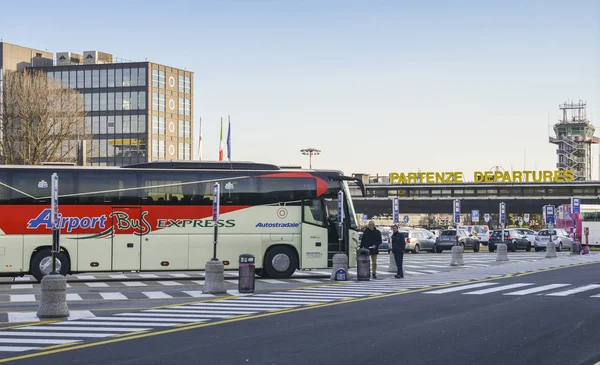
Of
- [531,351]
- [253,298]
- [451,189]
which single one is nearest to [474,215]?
[451,189]

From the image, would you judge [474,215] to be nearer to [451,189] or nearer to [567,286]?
[451,189]

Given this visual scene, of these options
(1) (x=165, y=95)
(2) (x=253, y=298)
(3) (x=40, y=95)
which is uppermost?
(1) (x=165, y=95)

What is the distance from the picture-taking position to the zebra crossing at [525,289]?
23.2m

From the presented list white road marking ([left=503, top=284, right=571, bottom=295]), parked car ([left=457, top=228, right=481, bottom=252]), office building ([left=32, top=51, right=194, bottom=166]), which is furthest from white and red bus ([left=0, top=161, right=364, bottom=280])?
office building ([left=32, top=51, right=194, bottom=166])

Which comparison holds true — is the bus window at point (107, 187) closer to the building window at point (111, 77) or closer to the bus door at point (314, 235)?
the bus door at point (314, 235)

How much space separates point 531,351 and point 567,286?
14.0 meters

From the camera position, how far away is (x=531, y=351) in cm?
1263

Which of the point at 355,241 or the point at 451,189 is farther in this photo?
the point at 451,189

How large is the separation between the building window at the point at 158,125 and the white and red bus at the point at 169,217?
89.3 metres

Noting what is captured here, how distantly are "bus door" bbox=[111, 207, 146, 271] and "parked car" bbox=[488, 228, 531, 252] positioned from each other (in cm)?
3667

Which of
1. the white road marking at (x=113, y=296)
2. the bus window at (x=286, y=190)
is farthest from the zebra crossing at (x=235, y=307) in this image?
the bus window at (x=286, y=190)

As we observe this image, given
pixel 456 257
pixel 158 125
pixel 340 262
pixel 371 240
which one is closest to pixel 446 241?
pixel 456 257

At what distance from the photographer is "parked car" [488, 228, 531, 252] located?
60.6 metres

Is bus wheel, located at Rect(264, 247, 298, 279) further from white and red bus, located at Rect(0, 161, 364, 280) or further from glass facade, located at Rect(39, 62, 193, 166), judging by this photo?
glass facade, located at Rect(39, 62, 193, 166)
